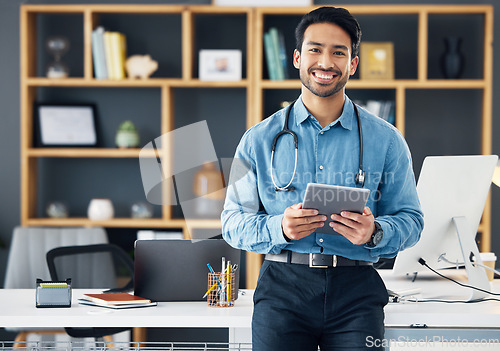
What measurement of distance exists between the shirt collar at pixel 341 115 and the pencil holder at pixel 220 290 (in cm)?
60

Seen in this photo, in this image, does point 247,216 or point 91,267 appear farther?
point 91,267

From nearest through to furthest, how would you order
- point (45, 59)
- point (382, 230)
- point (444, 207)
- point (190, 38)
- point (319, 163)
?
point (382, 230), point (319, 163), point (444, 207), point (190, 38), point (45, 59)

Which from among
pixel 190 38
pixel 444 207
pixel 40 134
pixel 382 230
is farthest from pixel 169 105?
pixel 382 230

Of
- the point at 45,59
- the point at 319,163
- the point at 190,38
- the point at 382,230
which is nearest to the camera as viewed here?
the point at 382,230

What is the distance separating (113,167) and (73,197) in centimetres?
33

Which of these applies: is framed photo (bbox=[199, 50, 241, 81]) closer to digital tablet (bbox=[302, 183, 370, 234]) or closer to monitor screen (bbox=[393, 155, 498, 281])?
monitor screen (bbox=[393, 155, 498, 281])

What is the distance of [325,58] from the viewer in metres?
1.79

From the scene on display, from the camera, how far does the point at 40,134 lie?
401 centimetres

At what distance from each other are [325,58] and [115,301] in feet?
3.35

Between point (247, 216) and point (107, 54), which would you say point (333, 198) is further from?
point (107, 54)

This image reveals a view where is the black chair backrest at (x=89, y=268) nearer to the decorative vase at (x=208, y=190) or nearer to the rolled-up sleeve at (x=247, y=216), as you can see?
the decorative vase at (x=208, y=190)

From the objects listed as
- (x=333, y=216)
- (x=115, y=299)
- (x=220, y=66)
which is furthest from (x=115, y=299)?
(x=220, y=66)

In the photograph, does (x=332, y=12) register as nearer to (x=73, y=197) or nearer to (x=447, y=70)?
(x=447, y=70)

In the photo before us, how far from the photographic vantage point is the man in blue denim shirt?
1.70m
